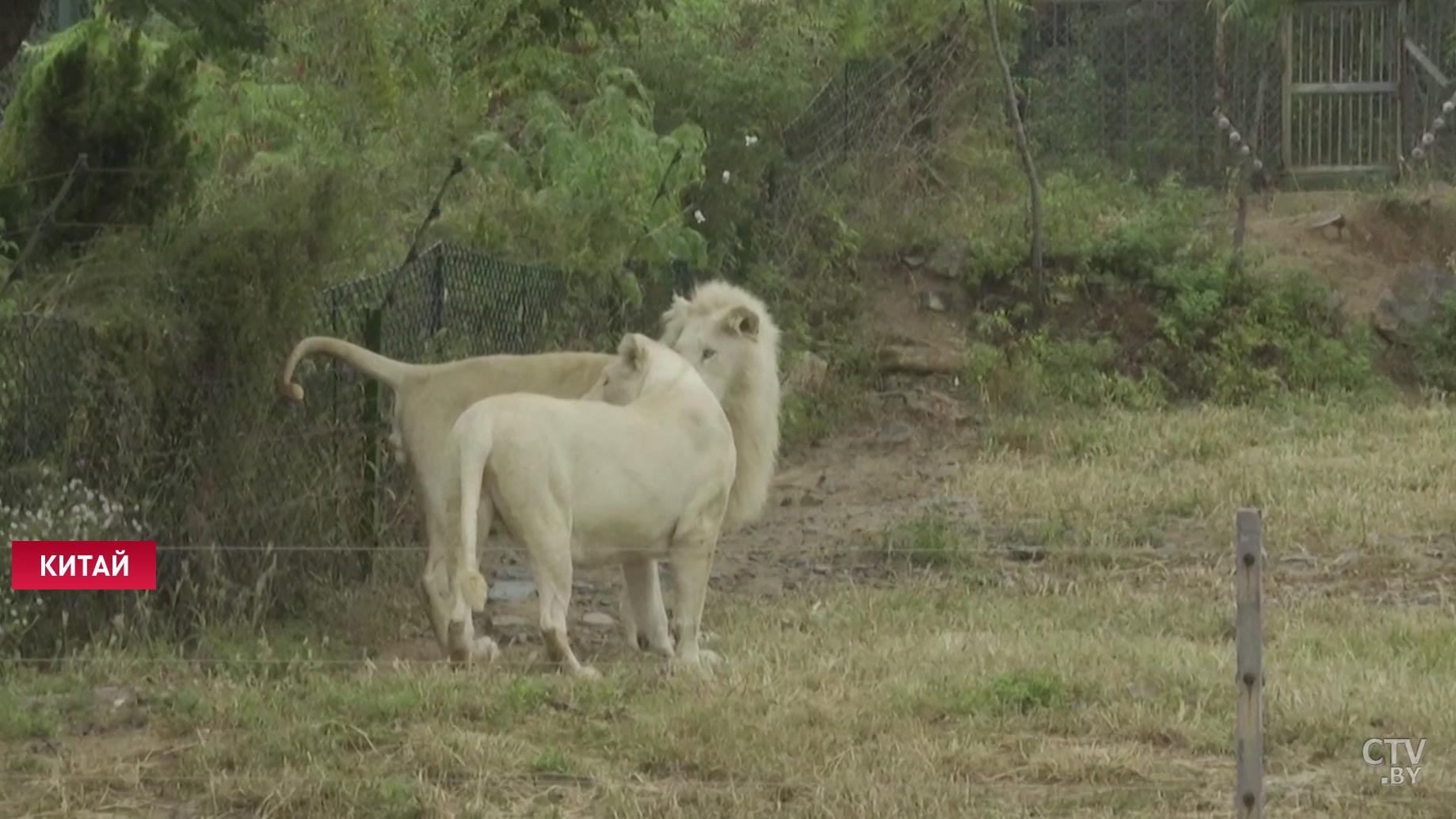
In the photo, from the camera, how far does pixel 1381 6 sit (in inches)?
902

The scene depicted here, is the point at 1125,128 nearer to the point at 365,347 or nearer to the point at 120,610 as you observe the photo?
the point at 365,347

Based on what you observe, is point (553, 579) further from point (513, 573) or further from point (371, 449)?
point (513, 573)

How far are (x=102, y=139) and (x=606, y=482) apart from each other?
2924 millimetres

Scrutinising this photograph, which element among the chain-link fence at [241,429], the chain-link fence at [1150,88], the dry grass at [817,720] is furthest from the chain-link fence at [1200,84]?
the dry grass at [817,720]

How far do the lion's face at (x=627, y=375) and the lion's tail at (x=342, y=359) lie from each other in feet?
2.67

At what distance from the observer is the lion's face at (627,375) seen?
29.9 feet

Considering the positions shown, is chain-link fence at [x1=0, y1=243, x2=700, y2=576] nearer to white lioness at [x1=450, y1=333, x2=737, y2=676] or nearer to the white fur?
white lioness at [x1=450, y1=333, x2=737, y2=676]

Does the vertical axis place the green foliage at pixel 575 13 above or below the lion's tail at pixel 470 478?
above

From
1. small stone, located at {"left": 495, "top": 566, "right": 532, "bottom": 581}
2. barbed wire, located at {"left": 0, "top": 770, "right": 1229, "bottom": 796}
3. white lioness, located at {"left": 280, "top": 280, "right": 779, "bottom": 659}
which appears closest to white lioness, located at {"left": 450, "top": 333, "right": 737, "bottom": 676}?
white lioness, located at {"left": 280, "top": 280, "right": 779, "bottom": 659}

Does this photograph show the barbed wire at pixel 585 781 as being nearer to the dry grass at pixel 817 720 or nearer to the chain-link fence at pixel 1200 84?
the dry grass at pixel 817 720

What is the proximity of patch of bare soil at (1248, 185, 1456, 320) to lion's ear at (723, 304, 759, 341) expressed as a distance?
10278mm

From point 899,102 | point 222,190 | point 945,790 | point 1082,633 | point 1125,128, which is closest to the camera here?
point 945,790

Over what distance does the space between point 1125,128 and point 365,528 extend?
14.3 meters

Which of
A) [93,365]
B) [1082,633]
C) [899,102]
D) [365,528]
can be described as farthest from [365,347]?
[899,102]
